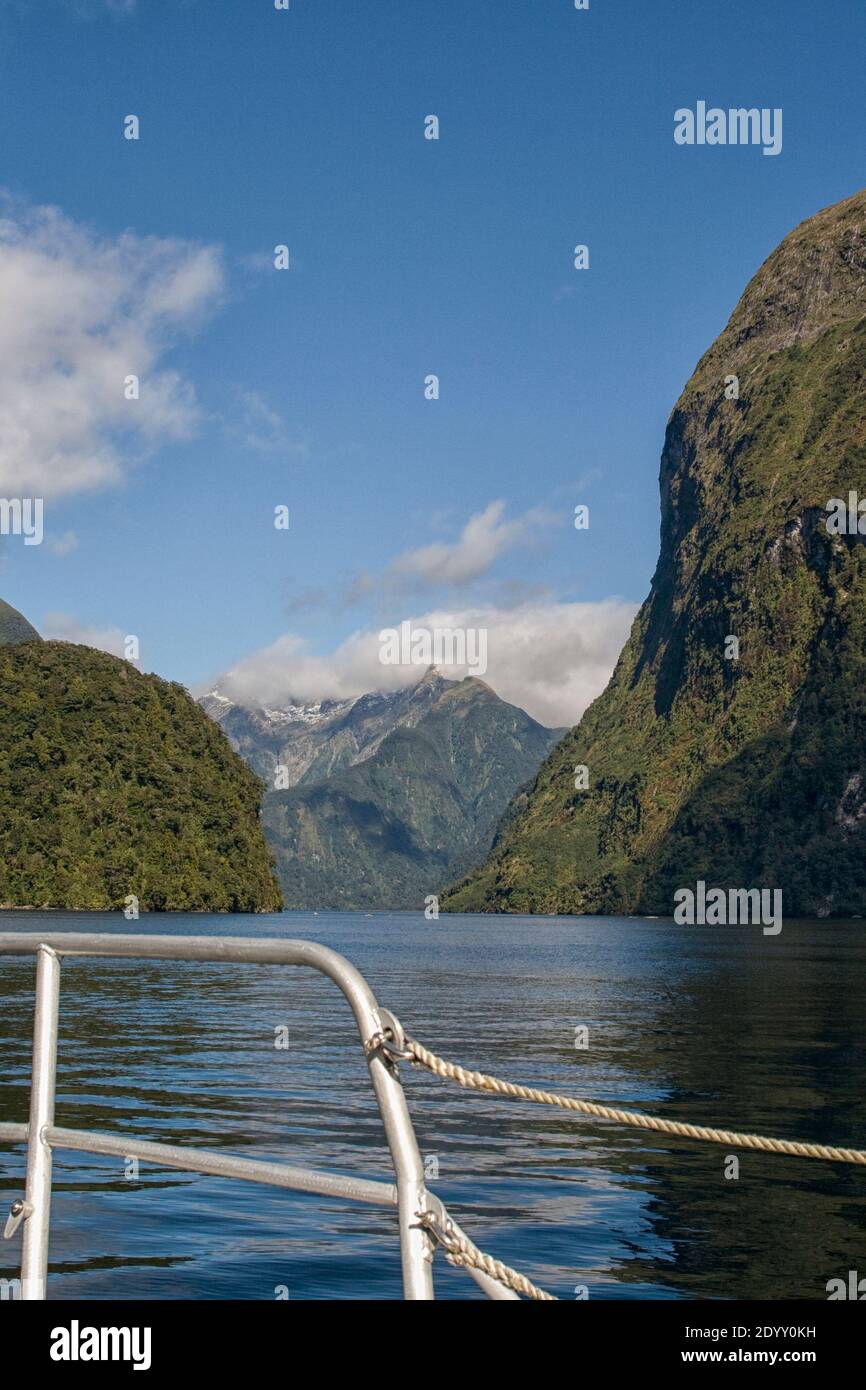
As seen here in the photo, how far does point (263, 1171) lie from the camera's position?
4.77 m

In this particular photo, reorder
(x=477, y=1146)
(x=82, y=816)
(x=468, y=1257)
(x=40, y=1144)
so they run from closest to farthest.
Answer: (x=468, y=1257) < (x=40, y=1144) < (x=477, y=1146) < (x=82, y=816)

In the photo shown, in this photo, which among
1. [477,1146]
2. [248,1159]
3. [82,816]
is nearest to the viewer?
[248,1159]

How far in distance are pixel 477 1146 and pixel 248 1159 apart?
Answer: 61.6ft

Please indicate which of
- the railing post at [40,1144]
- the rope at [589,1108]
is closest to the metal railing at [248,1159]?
the railing post at [40,1144]

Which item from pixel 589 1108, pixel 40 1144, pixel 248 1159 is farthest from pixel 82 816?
pixel 248 1159

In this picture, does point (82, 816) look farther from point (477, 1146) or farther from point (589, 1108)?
point (589, 1108)

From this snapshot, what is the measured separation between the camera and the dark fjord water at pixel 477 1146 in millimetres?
14789

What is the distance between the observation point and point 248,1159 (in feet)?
15.8

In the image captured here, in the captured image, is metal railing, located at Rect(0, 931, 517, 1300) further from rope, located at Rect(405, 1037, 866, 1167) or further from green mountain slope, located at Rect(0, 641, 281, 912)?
green mountain slope, located at Rect(0, 641, 281, 912)

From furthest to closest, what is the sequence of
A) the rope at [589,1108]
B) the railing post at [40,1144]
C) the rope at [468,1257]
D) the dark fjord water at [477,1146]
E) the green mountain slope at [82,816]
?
the green mountain slope at [82,816]
the dark fjord water at [477,1146]
the railing post at [40,1144]
the rope at [589,1108]
the rope at [468,1257]

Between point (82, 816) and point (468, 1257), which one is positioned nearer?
point (468, 1257)

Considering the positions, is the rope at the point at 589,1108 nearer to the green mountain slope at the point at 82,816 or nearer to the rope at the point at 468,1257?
the rope at the point at 468,1257

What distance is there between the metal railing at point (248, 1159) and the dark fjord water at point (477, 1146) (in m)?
8.75
